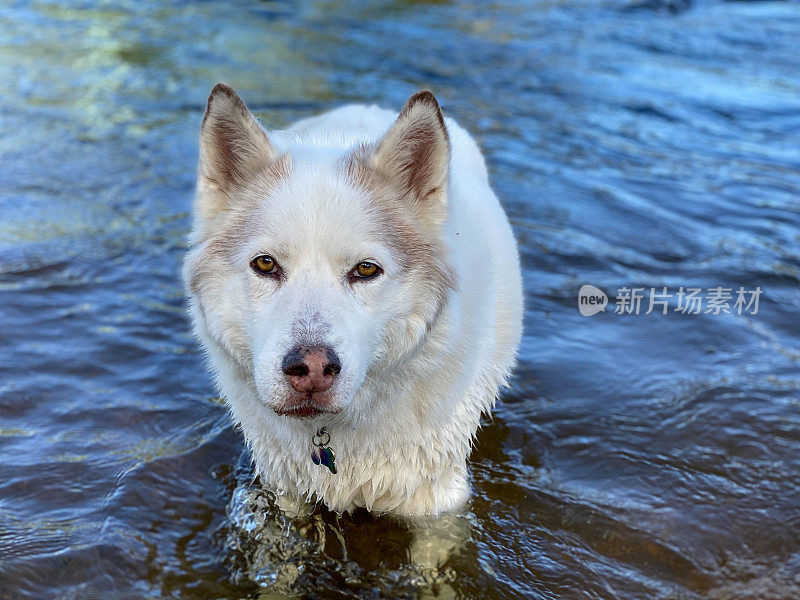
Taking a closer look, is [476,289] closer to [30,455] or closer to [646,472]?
[646,472]

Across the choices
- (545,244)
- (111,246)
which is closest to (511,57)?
(545,244)

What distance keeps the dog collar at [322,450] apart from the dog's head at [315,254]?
0.93 feet

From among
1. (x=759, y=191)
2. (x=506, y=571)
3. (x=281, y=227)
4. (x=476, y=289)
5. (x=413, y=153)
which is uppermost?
(x=413, y=153)

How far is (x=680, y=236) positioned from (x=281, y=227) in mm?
5134

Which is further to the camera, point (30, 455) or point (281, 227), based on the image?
point (30, 455)

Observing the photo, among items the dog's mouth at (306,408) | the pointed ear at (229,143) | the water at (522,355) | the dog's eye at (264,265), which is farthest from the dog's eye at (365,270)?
the water at (522,355)

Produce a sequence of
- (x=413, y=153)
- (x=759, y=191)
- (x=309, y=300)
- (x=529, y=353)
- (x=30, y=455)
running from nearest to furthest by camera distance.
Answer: (x=309, y=300), (x=413, y=153), (x=30, y=455), (x=529, y=353), (x=759, y=191)

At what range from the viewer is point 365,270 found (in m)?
3.19

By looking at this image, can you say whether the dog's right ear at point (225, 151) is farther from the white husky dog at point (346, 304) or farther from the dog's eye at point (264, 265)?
the dog's eye at point (264, 265)

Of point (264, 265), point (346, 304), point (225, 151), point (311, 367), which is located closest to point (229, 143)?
point (225, 151)

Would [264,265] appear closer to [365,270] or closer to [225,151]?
[365,270]

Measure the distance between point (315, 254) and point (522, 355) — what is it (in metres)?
2.93

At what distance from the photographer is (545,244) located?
7234mm

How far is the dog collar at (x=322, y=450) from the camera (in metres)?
3.46
